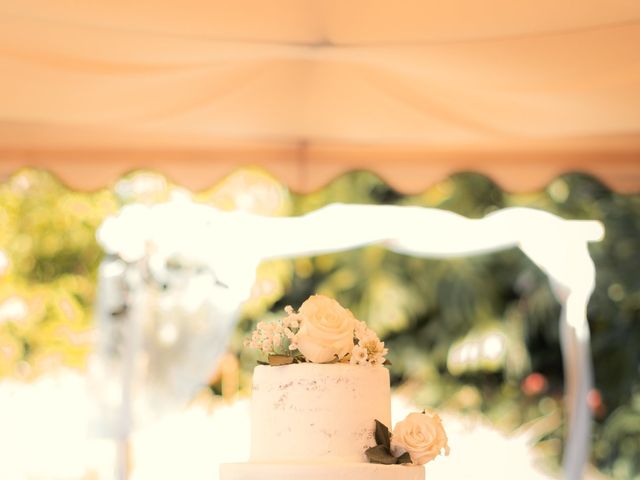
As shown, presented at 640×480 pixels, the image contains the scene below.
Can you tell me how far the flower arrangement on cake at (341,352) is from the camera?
297cm

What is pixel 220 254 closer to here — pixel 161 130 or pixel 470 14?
pixel 161 130

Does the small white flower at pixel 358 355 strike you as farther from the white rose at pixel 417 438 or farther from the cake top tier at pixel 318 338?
the white rose at pixel 417 438

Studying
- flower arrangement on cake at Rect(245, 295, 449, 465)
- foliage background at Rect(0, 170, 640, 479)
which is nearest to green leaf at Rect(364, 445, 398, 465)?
flower arrangement on cake at Rect(245, 295, 449, 465)

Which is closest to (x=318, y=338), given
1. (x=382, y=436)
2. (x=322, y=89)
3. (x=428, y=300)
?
(x=382, y=436)

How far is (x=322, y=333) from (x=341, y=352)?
9 cm

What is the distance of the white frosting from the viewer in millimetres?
2949

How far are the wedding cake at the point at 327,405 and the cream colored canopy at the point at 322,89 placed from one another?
1807 mm

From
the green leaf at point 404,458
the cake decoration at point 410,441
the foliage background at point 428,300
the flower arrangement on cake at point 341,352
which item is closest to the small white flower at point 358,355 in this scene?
the flower arrangement on cake at point 341,352

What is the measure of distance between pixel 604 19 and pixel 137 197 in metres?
4.62

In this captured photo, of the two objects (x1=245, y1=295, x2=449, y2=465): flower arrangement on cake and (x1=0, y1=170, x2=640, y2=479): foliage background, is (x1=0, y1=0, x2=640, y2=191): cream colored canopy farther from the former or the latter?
(x1=0, y1=170, x2=640, y2=479): foliage background

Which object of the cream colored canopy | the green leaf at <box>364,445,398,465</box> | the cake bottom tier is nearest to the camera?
the cake bottom tier

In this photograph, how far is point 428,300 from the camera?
8414 millimetres

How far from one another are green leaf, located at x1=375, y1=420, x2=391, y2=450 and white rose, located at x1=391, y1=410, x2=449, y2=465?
0.06 ft

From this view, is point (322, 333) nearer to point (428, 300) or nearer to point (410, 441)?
point (410, 441)
